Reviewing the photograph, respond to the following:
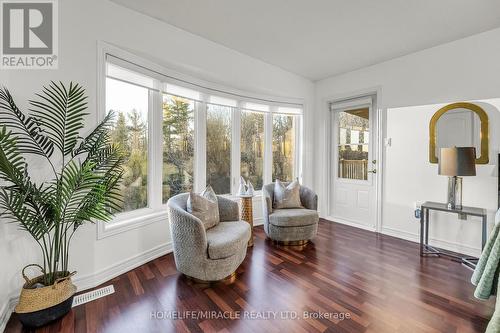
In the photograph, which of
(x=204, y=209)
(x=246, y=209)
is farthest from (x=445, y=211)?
(x=204, y=209)

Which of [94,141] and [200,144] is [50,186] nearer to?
[94,141]

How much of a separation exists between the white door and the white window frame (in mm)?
1348

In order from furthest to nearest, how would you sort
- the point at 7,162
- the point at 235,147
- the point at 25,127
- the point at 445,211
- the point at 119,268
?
the point at 235,147 < the point at 445,211 < the point at 119,268 < the point at 25,127 < the point at 7,162

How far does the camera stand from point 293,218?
302 cm

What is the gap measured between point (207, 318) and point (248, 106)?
3123 mm

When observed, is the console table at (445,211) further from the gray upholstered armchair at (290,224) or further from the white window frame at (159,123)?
the white window frame at (159,123)

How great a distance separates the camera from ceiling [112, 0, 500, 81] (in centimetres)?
232

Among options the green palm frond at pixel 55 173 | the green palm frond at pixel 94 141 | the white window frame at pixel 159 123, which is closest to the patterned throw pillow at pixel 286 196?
the white window frame at pixel 159 123

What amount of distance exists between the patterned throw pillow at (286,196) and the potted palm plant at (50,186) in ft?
7.08

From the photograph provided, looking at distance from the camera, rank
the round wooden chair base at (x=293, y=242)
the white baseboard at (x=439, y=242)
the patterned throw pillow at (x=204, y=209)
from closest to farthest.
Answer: the patterned throw pillow at (x=204, y=209) < the white baseboard at (x=439, y=242) < the round wooden chair base at (x=293, y=242)

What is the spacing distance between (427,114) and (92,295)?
443 cm

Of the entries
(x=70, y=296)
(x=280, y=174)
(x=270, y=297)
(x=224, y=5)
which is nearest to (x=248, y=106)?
(x=280, y=174)

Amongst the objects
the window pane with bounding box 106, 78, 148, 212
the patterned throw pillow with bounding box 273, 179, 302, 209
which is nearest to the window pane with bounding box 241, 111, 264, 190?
the patterned throw pillow with bounding box 273, 179, 302, 209

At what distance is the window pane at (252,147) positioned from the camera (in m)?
4.00
